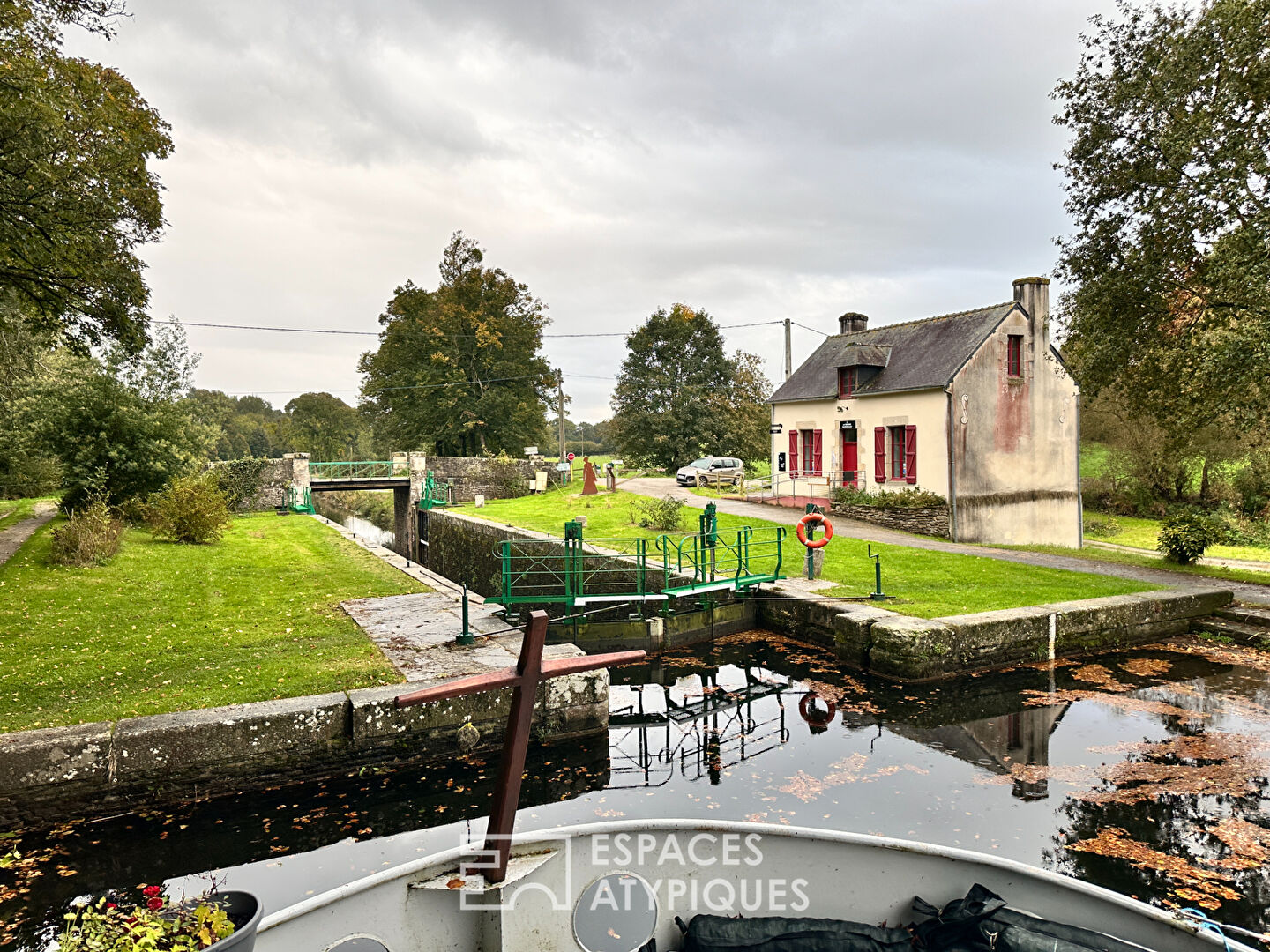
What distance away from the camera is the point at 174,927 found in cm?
246

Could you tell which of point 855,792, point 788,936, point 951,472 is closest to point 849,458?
point 951,472

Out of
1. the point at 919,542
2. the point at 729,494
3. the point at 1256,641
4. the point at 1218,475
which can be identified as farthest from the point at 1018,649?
the point at 1218,475

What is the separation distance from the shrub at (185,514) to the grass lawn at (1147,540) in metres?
24.4

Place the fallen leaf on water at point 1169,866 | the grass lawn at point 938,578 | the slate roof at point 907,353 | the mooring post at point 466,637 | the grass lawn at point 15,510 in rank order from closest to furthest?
the fallen leaf on water at point 1169,866
the mooring post at point 466,637
the grass lawn at point 938,578
the grass lawn at point 15,510
the slate roof at point 907,353

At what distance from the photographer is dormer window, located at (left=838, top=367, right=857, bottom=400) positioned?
2295cm

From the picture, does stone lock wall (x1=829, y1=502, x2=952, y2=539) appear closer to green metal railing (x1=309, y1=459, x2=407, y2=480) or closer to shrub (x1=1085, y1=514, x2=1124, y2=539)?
shrub (x1=1085, y1=514, x2=1124, y2=539)

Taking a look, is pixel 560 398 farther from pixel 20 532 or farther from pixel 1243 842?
pixel 1243 842

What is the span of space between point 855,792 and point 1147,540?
2624cm

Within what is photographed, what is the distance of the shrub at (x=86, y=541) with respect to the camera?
505 inches

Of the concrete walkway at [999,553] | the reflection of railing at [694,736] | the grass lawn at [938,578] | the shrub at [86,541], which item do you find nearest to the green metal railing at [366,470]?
the concrete walkway at [999,553]

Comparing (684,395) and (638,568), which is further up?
(684,395)

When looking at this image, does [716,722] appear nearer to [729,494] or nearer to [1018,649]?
[1018,649]

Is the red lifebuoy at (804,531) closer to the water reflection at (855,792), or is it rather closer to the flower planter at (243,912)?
the water reflection at (855,792)

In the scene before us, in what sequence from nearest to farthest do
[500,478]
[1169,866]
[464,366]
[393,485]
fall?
Result: [1169,866] < [393,485] < [500,478] < [464,366]
